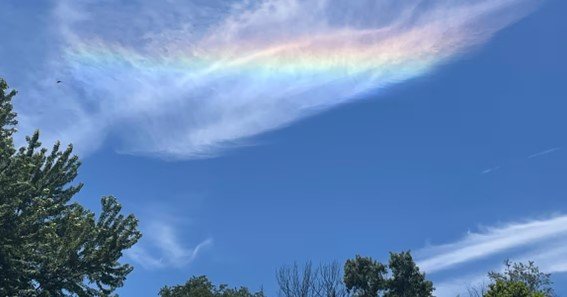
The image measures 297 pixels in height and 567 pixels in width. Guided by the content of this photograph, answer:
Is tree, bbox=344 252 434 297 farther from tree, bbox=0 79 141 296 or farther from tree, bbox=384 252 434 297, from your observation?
tree, bbox=0 79 141 296

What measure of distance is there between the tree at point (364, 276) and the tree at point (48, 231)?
2059 cm

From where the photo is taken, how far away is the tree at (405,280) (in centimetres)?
3825

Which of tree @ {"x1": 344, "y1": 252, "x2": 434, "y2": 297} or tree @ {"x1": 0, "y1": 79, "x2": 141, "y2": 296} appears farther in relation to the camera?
tree @ {"x1": 344, "y1": 252, "x2": 434, "y2": 297}

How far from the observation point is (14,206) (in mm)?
19359

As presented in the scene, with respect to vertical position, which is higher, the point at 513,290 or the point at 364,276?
the point at 364,276

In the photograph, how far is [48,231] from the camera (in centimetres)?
2044

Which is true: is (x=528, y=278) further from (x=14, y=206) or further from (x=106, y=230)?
(x=14, y=206)

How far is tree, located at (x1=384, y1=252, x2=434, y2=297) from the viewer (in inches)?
1506

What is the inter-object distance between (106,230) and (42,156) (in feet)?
13.9

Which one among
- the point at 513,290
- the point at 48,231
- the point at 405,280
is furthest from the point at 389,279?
the point at 48,231

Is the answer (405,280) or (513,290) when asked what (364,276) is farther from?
(513,290)

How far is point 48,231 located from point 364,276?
83.6 ft

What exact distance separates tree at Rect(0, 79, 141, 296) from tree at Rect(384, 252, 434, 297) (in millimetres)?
21511

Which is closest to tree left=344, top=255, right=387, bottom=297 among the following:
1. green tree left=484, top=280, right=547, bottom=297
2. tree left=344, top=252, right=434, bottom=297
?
tree left=344, top=252, right=434, bottom=297
